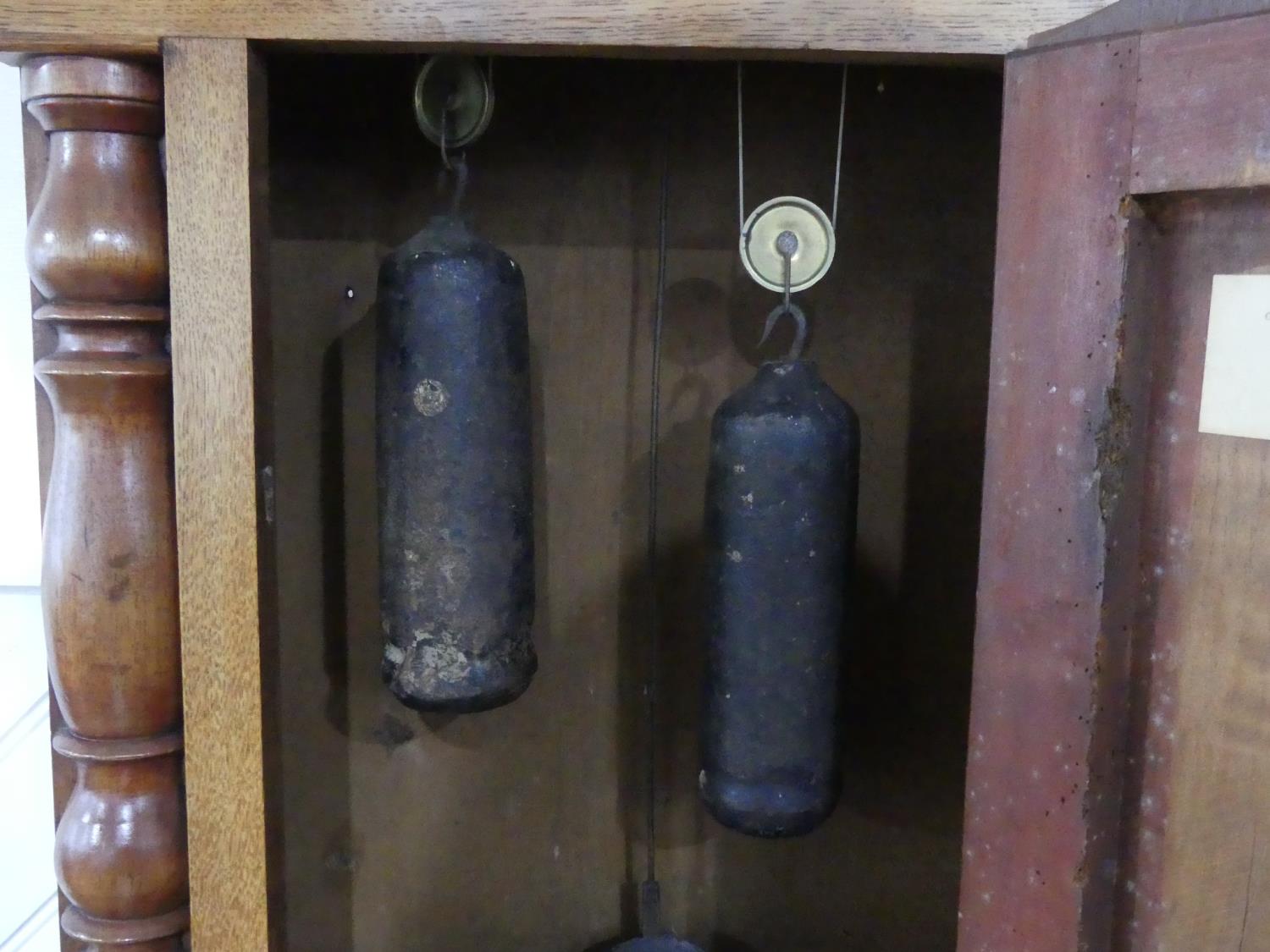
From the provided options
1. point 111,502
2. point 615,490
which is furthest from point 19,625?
point 615,490

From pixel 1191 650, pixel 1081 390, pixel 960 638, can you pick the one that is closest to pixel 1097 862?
pixel 1191 650

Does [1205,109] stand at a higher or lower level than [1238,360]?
higher

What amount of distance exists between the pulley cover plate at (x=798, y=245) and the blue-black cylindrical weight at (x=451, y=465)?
0.19m

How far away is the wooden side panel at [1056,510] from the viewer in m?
0.55

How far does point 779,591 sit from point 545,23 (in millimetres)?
435

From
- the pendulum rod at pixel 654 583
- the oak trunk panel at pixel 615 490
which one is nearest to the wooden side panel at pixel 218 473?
the oak trunk panel at pixel 615 490

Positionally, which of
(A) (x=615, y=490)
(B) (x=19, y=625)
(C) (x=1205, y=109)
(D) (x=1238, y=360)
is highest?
(C) (x=1205, y=109)

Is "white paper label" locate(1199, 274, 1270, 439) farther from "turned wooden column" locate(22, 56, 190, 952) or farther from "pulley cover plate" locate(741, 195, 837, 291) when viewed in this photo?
"turned wooden column" locate(22, 56, 190, 952)

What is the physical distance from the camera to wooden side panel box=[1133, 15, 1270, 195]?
1.62ft

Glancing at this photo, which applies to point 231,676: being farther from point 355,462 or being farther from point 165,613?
point 355,462

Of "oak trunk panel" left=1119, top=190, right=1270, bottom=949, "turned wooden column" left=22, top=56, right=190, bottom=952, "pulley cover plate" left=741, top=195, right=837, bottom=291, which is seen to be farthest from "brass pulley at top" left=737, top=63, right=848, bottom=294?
"turned wooden column" left=22, top=56, right=190, bottom=952

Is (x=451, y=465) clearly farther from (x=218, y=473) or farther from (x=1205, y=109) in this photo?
(x=1205, y=109)

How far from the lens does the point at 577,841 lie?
103 centimetres

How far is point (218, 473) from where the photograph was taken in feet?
2.10
